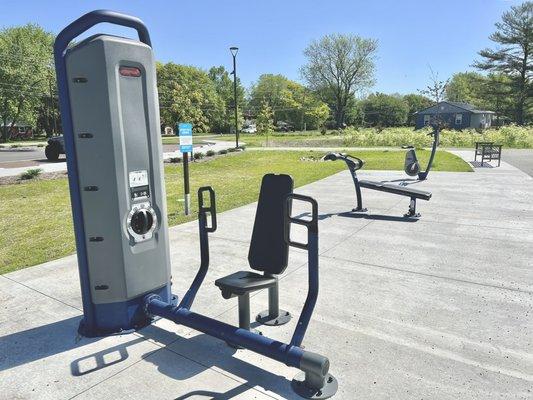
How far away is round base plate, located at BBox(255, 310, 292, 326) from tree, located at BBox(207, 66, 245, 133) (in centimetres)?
4595

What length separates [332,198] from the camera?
8906 mm

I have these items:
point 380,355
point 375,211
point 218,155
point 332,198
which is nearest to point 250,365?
point 380,355

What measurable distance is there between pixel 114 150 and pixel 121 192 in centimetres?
32

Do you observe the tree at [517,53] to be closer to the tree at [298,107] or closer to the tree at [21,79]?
the tree at [298,107]

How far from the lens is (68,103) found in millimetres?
2854

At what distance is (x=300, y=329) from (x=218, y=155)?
17991 millimetres

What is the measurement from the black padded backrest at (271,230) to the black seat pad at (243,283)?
176 millimetres

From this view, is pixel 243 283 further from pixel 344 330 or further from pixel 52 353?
pixel 52 353

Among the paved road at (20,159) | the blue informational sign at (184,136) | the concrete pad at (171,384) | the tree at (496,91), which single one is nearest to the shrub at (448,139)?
Answer: the paved road at (20,159)

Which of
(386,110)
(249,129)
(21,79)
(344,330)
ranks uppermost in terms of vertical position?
(21,79)

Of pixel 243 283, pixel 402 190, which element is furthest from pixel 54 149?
pixel 243 283

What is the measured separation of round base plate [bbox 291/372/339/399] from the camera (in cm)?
241

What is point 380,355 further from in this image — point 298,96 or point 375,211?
point 298,96

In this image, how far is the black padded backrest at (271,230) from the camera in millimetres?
3027
